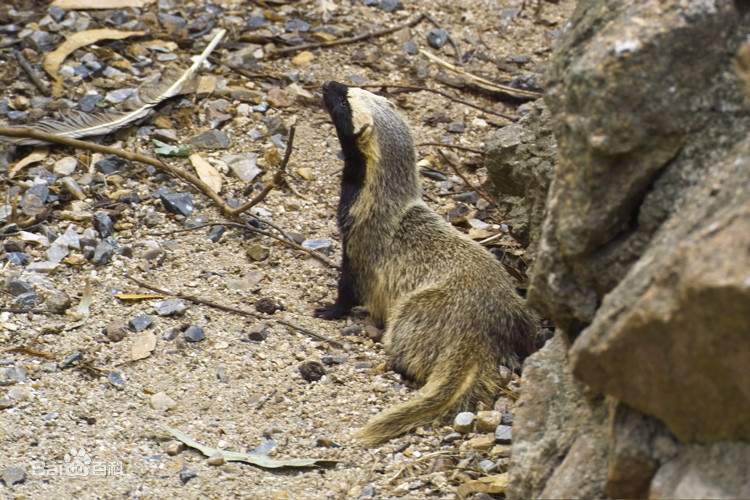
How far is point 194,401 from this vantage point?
3836 millimetres

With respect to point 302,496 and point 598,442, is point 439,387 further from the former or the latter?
point 598,442

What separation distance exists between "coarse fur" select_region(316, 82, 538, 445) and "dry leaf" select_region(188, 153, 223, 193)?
0.99m

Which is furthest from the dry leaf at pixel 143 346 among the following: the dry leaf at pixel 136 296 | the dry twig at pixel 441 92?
the dry twig at pixel 441 92

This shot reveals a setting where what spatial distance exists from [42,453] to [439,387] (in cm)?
173

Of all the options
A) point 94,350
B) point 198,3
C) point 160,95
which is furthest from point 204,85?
point 94,350

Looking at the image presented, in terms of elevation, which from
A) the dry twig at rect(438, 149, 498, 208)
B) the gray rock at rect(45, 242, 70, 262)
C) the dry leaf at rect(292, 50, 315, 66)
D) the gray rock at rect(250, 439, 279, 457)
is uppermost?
the dry leaf at rect(292, 50, 315, 66)

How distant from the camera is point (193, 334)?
427 cm

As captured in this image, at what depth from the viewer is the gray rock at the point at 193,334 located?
4250 mm

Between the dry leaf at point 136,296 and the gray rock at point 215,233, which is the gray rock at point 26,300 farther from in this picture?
the gray rock at point 215,233

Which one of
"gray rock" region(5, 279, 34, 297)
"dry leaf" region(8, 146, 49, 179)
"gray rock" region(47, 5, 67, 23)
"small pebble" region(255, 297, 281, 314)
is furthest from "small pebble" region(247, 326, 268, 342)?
"gray rock" region(47, 5, 67, 23)

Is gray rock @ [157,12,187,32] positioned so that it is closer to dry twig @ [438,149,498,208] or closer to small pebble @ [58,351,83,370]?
dry twig @ [438,149,498,208]

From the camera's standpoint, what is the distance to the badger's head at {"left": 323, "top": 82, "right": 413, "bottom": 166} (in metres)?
4.66

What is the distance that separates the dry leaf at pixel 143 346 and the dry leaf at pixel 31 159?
Answer: 1772 mm

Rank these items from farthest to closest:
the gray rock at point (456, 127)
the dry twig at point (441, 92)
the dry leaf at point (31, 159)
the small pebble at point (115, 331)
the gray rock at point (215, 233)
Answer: the gray rock at point (456, 127)
the dry twig at point (441, 92)
the dry leaf at point (31, 159)
the gray rock at point (215, 233)
the small pebble at point (115, 331)
